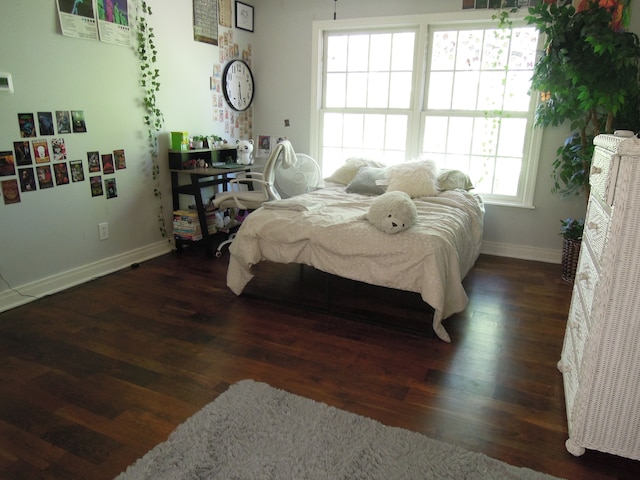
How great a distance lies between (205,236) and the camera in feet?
12.7

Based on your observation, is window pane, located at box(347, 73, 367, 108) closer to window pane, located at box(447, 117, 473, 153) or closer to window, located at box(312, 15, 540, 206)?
window, located at box(312, 15, 540, 206)

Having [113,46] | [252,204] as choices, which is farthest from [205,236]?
[113,46]

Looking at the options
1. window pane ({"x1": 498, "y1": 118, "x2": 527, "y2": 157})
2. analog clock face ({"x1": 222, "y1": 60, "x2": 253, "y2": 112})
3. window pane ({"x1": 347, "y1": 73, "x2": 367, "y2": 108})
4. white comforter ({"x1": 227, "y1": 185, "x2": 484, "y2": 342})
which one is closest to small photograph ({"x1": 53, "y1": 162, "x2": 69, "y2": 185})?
white comforter ({"x1": 227, "y1": 185, "x2": 484, "y2": 342})

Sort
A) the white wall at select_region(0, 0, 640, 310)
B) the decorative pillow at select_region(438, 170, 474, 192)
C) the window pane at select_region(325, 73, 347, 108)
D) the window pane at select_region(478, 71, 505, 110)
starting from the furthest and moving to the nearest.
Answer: the window pane at select_region(325, 73, 347, 108), the window pane at select_region(478, 71, 505, 110), the decorative pillow at select_region(438, 170, 474, 192), the white wall at select_region(0, 0, 640, 310)

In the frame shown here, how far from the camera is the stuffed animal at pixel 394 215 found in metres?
2.57

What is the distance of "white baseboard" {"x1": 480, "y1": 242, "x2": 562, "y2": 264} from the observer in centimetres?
400

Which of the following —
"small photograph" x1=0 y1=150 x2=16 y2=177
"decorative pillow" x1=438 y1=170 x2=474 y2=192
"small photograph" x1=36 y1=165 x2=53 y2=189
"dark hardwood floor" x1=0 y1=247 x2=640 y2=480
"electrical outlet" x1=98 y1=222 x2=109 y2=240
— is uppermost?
"small photograph" x1=0 y1=150 x2=16 y2=177

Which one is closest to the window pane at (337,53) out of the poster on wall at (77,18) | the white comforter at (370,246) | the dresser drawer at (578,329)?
the white comforter at (370,246)

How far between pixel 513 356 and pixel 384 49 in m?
3.15

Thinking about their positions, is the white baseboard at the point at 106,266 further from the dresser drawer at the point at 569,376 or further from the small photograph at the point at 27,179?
the dresser drawer at the point at 569,376

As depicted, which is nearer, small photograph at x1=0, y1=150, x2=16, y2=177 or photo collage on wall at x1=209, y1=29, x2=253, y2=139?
small photograph at x1=0, y1=150, x2=16, y2=177

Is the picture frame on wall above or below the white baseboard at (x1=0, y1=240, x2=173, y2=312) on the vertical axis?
above

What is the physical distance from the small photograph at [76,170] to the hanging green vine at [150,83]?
0.67 metres

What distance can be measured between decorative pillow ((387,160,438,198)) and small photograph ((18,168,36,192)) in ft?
8.33
